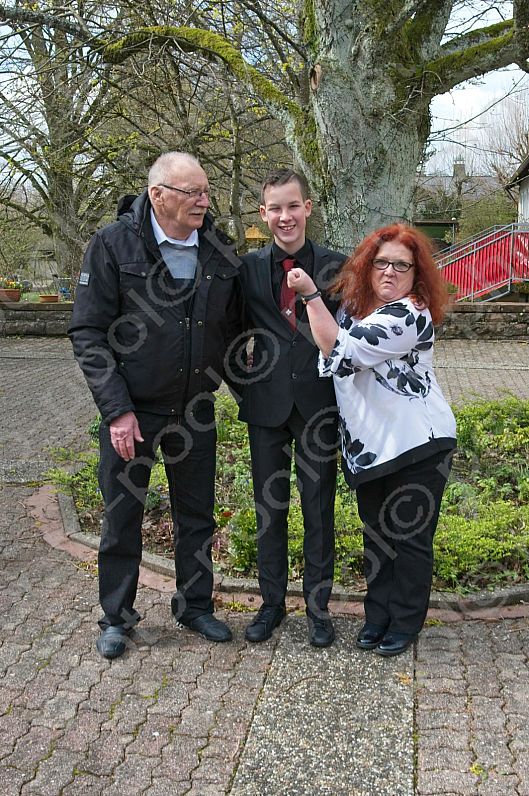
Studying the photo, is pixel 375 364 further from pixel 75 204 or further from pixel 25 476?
pixel 75 204

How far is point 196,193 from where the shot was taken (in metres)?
3.31

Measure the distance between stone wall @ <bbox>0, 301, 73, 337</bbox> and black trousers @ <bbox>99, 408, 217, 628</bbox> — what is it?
12.7m

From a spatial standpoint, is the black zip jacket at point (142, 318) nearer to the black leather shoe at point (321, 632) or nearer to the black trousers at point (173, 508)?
the black trousers at point (173, 508)

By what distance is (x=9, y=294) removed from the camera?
16.8 metres

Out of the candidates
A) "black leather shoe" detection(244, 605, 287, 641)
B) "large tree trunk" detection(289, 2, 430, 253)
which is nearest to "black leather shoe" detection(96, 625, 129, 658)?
"black leather shoe" detection(244, 605, 287, 641)

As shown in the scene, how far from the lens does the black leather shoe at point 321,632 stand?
3.52 metres

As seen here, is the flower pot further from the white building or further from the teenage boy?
the white building

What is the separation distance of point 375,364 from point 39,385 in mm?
8330

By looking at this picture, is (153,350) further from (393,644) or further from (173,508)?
(393,644)

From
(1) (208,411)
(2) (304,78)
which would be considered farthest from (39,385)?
(1) (208,411)

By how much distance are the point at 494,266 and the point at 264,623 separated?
56.3ft

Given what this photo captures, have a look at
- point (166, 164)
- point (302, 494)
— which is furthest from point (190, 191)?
point (302, 494)

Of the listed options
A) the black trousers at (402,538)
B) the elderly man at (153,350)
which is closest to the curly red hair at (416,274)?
the elderly man at (153,350)

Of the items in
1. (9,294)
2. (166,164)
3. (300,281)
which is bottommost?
(9,294)
